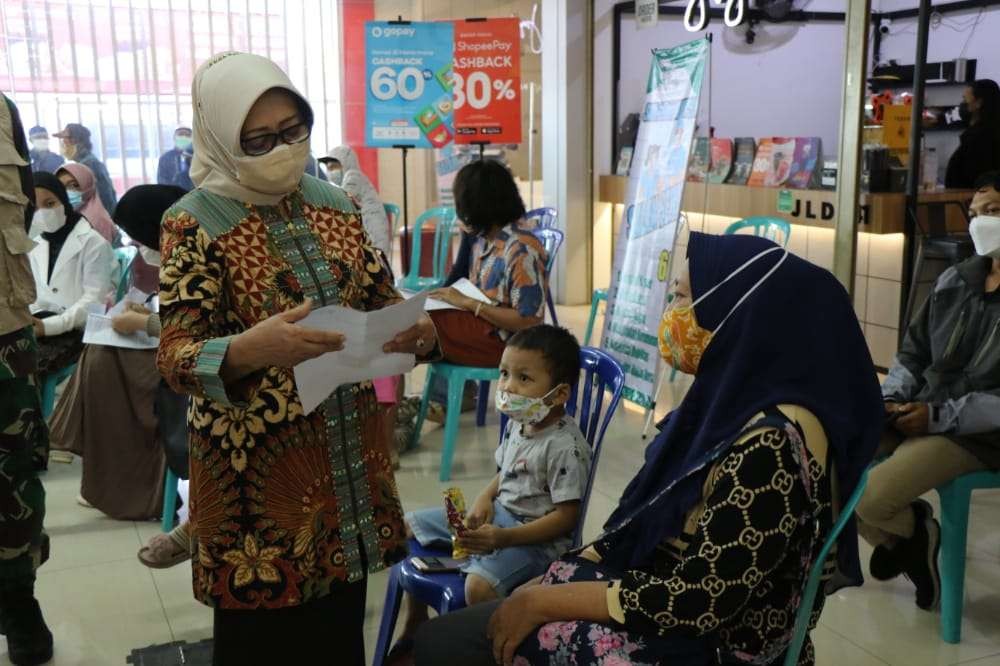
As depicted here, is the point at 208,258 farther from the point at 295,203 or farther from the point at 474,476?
the point at 474,476

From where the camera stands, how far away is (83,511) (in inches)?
140

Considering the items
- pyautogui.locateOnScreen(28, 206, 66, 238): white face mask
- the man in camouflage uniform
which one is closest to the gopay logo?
pyautogui.locateOnScreen(28, 206, 66, 238): white face mask

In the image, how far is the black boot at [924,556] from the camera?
2709 millimetres

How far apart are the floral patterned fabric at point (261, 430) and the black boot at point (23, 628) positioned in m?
1.24

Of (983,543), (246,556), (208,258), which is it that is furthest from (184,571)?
(983,543)

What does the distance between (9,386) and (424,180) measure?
8078 millimetres

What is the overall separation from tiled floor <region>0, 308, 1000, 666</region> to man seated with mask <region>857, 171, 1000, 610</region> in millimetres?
144

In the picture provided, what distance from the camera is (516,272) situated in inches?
144

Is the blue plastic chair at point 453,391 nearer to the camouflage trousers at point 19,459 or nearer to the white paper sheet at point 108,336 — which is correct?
the white paper sheet at point 108,336

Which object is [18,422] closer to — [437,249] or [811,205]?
[437,249]

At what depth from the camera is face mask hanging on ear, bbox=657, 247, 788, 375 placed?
1483 millimetres

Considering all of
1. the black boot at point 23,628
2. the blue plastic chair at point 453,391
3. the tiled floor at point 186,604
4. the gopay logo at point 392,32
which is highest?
the gopay logo at point 392,32

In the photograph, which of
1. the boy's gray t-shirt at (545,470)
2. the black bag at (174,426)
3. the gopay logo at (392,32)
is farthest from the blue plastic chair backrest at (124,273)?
the boy's gray t-shirt at (545,470)

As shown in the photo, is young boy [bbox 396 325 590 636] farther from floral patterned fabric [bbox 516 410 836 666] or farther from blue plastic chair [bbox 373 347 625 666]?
floral patterned fabric [bbox 516 410 836 666]
